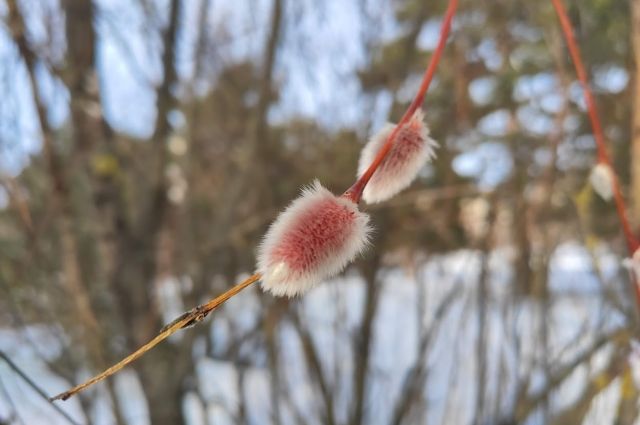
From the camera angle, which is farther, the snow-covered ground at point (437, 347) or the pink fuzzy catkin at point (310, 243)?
the snow-covered ground at point (437, 347)

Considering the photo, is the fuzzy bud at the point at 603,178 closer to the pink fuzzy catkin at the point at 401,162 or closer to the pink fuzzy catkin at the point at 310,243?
the pink fuzzy catkin at the point at 401,162

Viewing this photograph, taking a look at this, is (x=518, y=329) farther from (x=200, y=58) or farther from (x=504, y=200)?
(x=200, y=58)

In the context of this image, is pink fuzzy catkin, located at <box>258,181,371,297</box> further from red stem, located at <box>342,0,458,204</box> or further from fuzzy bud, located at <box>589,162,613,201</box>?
fuzzy bud, located at <box>589,162,613,201</box>

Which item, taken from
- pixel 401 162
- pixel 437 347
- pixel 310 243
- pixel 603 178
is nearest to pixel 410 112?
pixel 401 162

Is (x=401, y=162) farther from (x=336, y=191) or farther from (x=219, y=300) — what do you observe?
(x=336, y=191)

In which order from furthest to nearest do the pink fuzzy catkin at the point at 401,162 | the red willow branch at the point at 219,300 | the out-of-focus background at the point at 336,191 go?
the out-of-focus background at the point at 336,191 < the pink fuzzy catkin at the point at 401,162 < the red willow branch at the point at 219,300

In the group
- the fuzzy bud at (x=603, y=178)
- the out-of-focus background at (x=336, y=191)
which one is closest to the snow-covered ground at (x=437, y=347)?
the out-of-focus background at (x=336, y=191)

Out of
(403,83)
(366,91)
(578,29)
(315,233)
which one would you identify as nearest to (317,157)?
(366,91)
